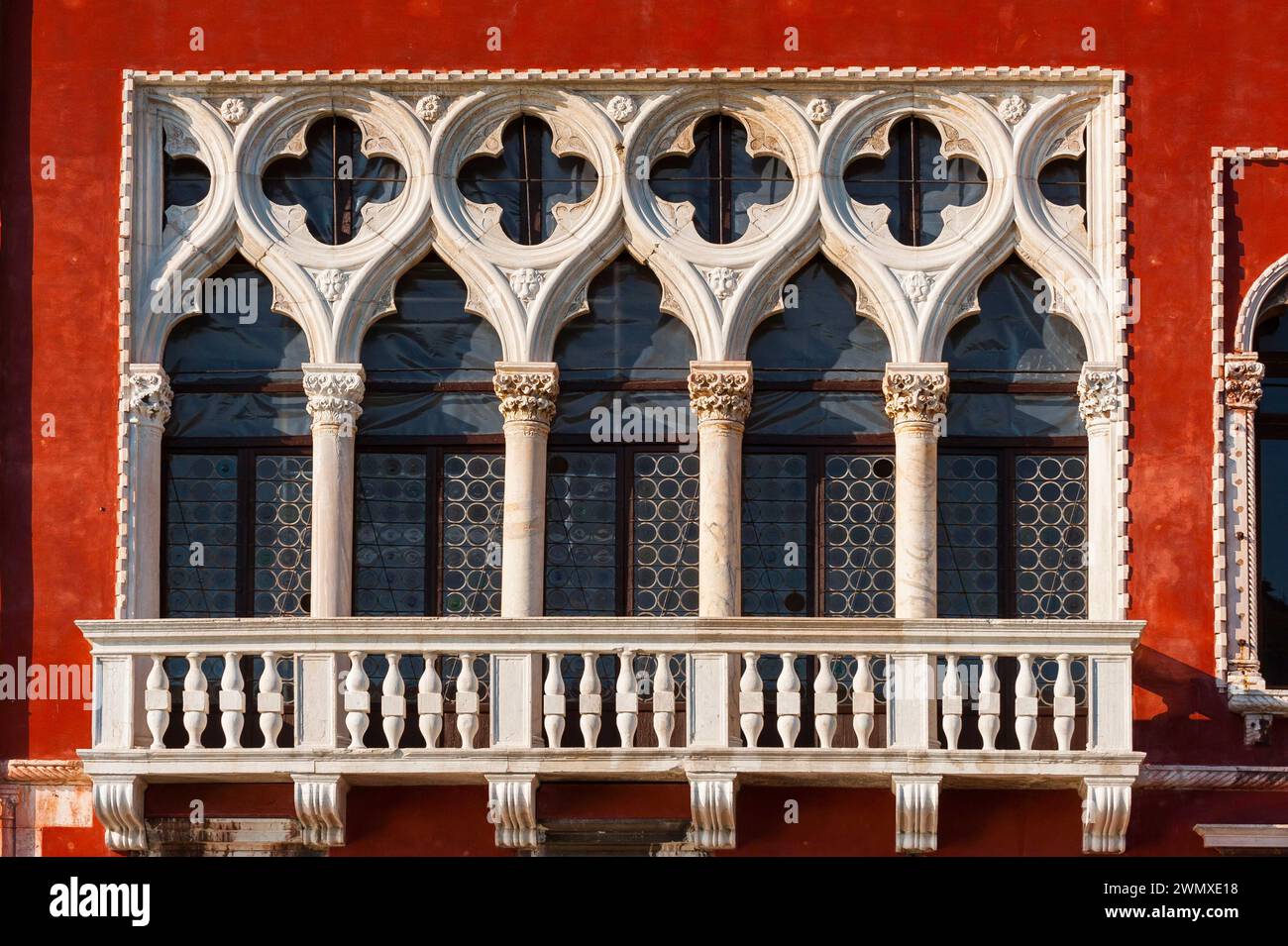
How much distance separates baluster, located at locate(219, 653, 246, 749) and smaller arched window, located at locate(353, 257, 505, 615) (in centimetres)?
138

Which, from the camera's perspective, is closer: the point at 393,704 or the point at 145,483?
the point at 393,704

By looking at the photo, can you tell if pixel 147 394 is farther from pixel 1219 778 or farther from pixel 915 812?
pixel 1219 778

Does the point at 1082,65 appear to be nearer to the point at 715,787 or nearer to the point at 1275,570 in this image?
the point at 1275,570

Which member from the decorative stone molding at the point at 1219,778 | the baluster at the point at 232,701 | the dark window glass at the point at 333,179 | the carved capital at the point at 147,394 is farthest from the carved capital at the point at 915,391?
the carved capital at the point at 147,394

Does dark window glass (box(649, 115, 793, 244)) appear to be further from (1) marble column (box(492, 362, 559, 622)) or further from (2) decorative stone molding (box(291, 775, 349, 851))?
(2) decorative stone molding (box(291, 775, 349, 851))

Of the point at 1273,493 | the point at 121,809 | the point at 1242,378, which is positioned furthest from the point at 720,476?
the point at 121,809

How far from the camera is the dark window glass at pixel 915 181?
2381 cm

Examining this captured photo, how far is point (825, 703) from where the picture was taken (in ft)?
72.7

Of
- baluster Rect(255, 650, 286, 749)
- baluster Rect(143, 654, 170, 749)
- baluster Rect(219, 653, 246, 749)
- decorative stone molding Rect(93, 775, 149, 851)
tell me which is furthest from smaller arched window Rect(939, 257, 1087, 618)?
decorative stone molding Rect(93, 775, 149, 851)

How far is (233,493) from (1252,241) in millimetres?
7374

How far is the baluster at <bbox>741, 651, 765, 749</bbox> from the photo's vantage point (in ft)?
72.3

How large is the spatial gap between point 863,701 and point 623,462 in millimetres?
2669

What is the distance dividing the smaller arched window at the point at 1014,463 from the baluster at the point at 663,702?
90.8 inches

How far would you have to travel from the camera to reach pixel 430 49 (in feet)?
78.4
